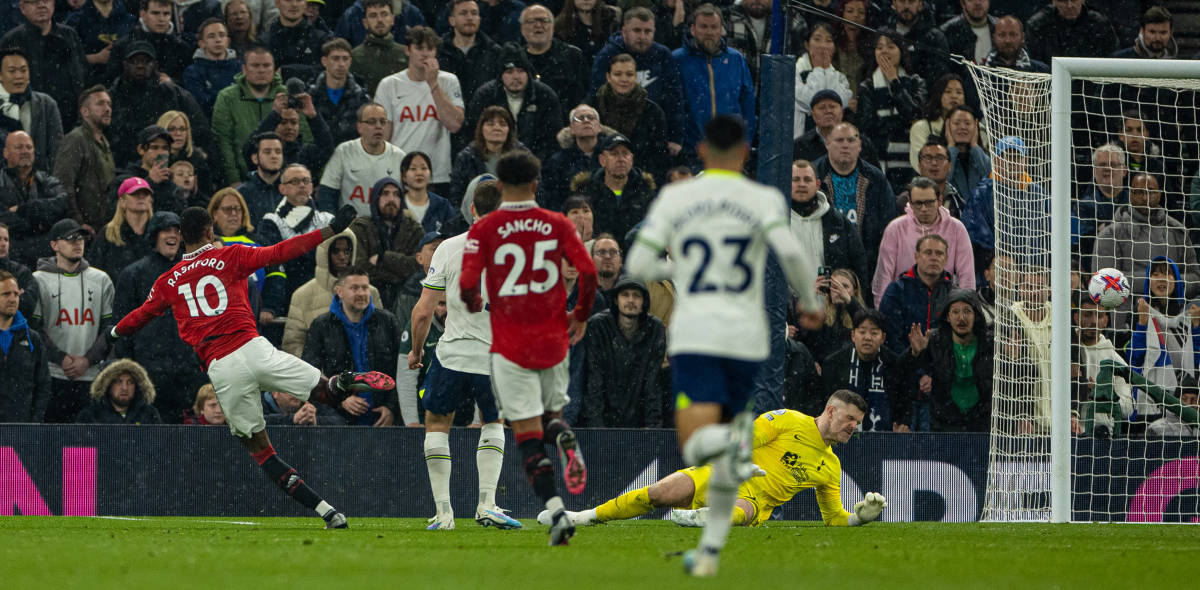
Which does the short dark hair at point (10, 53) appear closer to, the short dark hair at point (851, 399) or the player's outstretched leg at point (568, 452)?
the player's outstretched leg at point (568, 452)

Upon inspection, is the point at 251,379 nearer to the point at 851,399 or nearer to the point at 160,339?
the point at 160,339

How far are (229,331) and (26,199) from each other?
16.1ft

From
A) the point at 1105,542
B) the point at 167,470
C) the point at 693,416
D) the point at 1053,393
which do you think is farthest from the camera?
the point at 167,470

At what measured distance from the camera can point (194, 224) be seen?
11.4m

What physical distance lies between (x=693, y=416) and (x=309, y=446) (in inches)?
308

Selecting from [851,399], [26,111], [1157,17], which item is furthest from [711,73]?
[26,111]

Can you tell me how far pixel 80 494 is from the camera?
14.1m

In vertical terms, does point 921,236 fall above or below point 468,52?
below

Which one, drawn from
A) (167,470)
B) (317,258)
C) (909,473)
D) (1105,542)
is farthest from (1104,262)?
(167,470)

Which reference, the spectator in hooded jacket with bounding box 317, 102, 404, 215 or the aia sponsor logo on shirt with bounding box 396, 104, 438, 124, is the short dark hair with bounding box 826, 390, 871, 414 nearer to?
the spectator in hooded jacket with bounding box 317, 102, 404, 215

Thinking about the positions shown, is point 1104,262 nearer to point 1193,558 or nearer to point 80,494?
point 1193,558

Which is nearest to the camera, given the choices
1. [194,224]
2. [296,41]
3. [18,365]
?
[194,224]

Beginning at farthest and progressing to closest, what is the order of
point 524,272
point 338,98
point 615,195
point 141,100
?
point 338,98 < point 141,100 < point 615,195 < point 524,272

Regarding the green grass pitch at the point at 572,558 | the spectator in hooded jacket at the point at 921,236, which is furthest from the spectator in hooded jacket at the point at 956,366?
the green grass pitch at the point at 572,558
